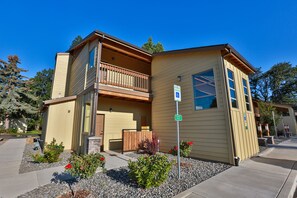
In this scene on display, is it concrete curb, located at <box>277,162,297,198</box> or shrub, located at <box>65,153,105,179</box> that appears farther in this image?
shrub, located at <box>65,153,105,179</box>

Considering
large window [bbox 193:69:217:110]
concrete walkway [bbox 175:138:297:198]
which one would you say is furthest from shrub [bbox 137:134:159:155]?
concrete walkway [bbox 175:138:297:198]

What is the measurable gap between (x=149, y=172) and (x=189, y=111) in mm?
4487

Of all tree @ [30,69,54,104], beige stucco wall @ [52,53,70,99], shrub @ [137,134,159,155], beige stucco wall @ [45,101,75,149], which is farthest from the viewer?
tree @ [30,69,54,104]

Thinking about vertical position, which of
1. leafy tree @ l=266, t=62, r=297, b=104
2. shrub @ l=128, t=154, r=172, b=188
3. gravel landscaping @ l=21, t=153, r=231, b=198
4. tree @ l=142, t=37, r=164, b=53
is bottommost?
gravel landscaping @ l=21, t=153, r=231, b=198

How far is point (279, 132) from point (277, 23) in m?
15.6

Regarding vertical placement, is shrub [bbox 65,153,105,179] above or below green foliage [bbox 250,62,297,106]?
below

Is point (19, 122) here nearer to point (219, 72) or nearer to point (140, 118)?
point (140, 118)

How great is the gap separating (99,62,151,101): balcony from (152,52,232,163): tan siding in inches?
30.6

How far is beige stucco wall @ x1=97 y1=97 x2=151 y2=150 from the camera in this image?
Answer: 9070 millimetres

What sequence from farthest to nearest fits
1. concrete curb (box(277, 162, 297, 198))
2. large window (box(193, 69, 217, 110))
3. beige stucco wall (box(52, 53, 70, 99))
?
beige stucco wall (box(52, 53, 70, 99))
large window (box(193, 69, 217, 110))
concrete curb (box(277, 162, 297, 198))

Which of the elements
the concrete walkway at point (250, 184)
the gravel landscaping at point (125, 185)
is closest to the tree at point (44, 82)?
the gravel landscaping at point (125, 185)

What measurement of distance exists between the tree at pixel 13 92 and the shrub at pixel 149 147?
24589mm

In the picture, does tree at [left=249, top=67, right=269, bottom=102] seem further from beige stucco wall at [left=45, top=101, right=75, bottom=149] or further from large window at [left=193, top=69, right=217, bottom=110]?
beige stucco wall at [left=45, top=101, right=75, bottom=149]

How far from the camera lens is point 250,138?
7152 mm
